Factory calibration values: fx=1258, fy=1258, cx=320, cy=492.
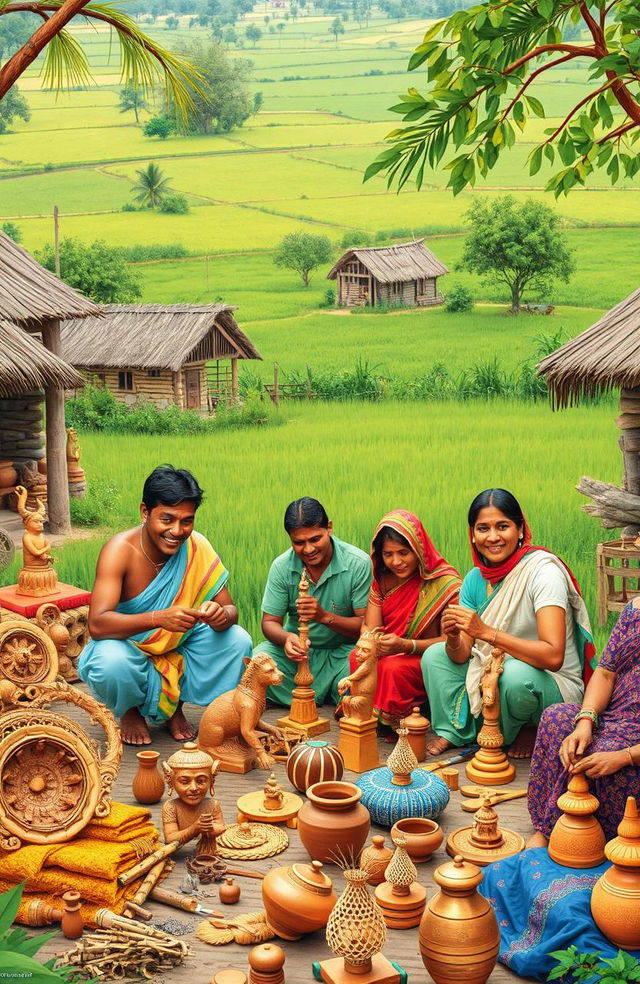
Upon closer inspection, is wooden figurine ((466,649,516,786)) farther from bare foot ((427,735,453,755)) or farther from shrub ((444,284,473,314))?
shrub ((444,284,473,314))

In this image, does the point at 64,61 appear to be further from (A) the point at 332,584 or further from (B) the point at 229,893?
(B) the point at 229,893

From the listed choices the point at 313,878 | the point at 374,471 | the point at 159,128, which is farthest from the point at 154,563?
the point at 159,128

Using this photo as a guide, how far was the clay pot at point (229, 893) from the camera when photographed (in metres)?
4.28

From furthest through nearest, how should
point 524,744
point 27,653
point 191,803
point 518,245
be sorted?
1. point 518,245
2. point 27,653
3. point 524,744
4. point 191,803

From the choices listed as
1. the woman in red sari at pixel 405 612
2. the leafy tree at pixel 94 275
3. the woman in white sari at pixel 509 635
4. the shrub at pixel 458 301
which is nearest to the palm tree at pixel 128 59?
the woman in red sari at pixel 405 612

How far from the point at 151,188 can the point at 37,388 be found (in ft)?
119

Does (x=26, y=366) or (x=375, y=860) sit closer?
(x=375, y=860)

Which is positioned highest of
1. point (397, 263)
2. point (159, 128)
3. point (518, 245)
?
point (159, 128)

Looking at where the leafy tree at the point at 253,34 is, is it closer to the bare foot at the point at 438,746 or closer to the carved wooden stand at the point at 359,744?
the bare foot at the point at 438,746

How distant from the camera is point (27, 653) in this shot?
5.93m

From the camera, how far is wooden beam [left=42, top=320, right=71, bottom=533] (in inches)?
441

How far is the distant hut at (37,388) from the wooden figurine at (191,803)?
624cm

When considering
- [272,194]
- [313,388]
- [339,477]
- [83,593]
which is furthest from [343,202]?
[83,593]

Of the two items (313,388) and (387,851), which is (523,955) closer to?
(387,851)
